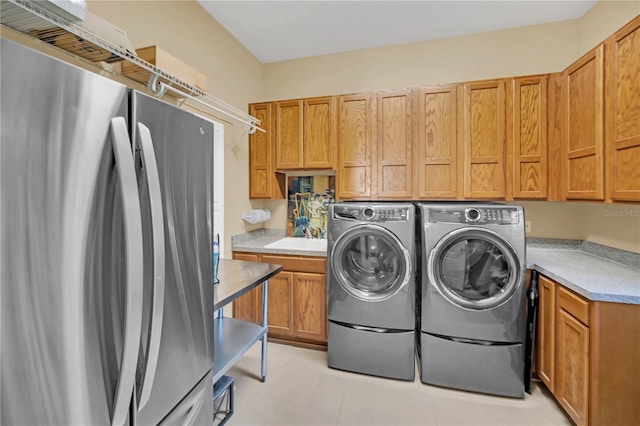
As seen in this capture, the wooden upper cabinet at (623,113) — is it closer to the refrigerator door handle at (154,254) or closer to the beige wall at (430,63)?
the beige wall at (430,63)

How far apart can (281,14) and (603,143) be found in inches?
100

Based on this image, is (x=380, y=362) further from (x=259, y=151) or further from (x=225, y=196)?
(x=259, y=151)

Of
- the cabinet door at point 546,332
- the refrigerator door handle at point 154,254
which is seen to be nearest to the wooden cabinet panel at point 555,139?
the cabinet door at point 546,332

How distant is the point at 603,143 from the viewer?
190 cm

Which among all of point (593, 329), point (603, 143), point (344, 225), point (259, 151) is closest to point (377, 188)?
point (344, 225)

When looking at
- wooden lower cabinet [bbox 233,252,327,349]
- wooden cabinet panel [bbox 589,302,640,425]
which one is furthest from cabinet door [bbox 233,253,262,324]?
wooden cabinet panel [bbox 589,302,640,425]

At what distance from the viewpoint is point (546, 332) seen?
200cm

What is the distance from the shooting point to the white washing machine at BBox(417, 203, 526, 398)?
6.66 feet

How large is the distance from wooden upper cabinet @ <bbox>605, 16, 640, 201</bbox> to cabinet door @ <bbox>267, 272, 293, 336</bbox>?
7.78ft

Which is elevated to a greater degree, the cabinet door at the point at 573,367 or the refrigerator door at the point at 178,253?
the refrigerator door at the point at 178,253

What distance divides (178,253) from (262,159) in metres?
2.27

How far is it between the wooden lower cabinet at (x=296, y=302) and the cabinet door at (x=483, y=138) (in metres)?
1.49

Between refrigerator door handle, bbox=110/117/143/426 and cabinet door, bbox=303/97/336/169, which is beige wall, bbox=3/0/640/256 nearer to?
cabinet door, bbox=303/97/336/169

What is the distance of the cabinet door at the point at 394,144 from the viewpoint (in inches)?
106
